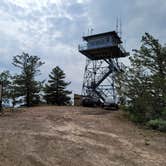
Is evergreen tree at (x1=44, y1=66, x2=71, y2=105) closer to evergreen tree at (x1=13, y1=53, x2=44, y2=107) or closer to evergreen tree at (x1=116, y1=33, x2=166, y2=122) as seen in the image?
evergreen tree at (x1=13, y1=53, x2=44, y2=107)

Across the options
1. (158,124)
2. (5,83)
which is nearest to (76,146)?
(158,124)

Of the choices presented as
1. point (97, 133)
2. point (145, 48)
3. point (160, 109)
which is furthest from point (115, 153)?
point (145, 48)

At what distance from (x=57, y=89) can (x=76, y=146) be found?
87.2 feet

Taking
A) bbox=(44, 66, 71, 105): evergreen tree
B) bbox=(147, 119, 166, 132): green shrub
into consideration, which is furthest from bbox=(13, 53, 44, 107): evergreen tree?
bbox=(147, 119, 166, 132): green shrub

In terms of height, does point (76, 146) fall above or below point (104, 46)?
below

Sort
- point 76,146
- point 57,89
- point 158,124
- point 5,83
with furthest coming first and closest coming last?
point 57,89, point 5,83, point 158,124, point 76,146

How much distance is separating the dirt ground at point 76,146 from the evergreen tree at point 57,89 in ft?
73.7

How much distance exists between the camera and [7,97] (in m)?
26.8

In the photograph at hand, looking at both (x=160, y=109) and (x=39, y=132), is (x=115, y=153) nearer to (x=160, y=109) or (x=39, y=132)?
(x=39, y=132)

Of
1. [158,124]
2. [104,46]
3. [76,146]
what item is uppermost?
[104,46]

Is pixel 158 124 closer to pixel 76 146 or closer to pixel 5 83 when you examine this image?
pixel 76 146

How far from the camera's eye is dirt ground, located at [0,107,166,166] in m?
8.32

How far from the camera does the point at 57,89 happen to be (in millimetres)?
36250

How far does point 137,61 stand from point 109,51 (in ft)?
55.9
